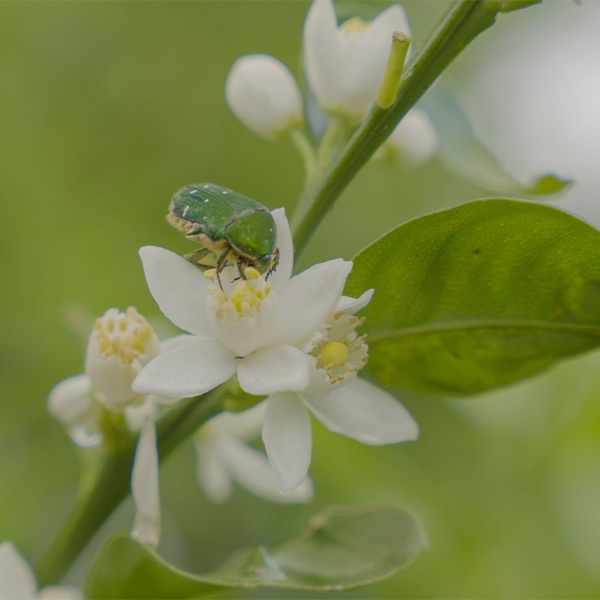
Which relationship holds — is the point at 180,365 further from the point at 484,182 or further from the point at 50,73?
the point at 50,73

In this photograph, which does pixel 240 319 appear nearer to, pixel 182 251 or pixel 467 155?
pixel 467 155

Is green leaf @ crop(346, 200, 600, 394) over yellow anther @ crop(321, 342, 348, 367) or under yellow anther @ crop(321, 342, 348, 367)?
over

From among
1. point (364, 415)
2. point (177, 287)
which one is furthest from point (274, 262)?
point (364, 415)

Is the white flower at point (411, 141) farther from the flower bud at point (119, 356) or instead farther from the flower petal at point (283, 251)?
the flower bud at point (119, 356)

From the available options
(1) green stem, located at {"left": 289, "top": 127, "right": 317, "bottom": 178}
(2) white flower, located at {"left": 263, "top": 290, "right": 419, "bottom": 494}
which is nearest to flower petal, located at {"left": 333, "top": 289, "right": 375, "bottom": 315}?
(2) white flower, located at {"left": 263, "top": 290, "right": 419, "bottom": 494}

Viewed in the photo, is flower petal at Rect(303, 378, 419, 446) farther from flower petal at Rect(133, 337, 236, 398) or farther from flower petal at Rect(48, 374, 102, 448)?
flower petal at Rect(48, 374, 102, 448)

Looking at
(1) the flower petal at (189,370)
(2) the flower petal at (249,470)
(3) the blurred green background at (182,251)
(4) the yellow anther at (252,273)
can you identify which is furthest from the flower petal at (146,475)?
(2) the flower petal at (249,470)

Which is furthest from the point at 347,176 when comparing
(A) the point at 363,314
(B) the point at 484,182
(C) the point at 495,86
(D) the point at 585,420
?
(C) the point at 495,86
